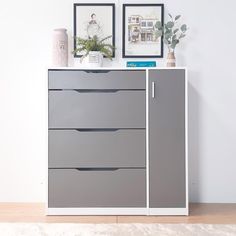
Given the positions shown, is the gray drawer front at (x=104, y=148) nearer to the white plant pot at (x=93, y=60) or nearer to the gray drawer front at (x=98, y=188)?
the gray drawer front at (x=98, y=188)

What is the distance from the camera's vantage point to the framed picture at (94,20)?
317 cm

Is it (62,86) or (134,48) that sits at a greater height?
(134,48)

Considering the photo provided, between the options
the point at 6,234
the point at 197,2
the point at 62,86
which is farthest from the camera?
the point at 197,2

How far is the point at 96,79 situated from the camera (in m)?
2.81

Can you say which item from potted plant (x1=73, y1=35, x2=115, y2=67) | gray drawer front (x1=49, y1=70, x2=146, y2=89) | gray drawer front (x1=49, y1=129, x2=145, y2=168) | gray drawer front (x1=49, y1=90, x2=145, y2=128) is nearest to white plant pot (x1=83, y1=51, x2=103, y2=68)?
potted plant (x1=73, y1=35, x2=115, y2=67)

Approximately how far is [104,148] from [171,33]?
1068 mm

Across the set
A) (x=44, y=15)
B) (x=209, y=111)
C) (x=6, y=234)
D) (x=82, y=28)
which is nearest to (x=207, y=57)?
(x=209, y=111)

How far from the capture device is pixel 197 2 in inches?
125

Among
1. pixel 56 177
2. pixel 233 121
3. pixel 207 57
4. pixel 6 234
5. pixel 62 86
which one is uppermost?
pixel 207 57

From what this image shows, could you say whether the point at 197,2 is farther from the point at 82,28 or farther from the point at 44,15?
the point at 44,15

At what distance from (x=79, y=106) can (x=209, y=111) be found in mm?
1116

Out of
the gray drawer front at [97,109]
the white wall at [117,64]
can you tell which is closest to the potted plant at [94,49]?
the white wall at [117,64]

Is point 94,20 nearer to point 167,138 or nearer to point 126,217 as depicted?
point 167,138

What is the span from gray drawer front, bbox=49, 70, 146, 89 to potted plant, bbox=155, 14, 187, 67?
0.33m
